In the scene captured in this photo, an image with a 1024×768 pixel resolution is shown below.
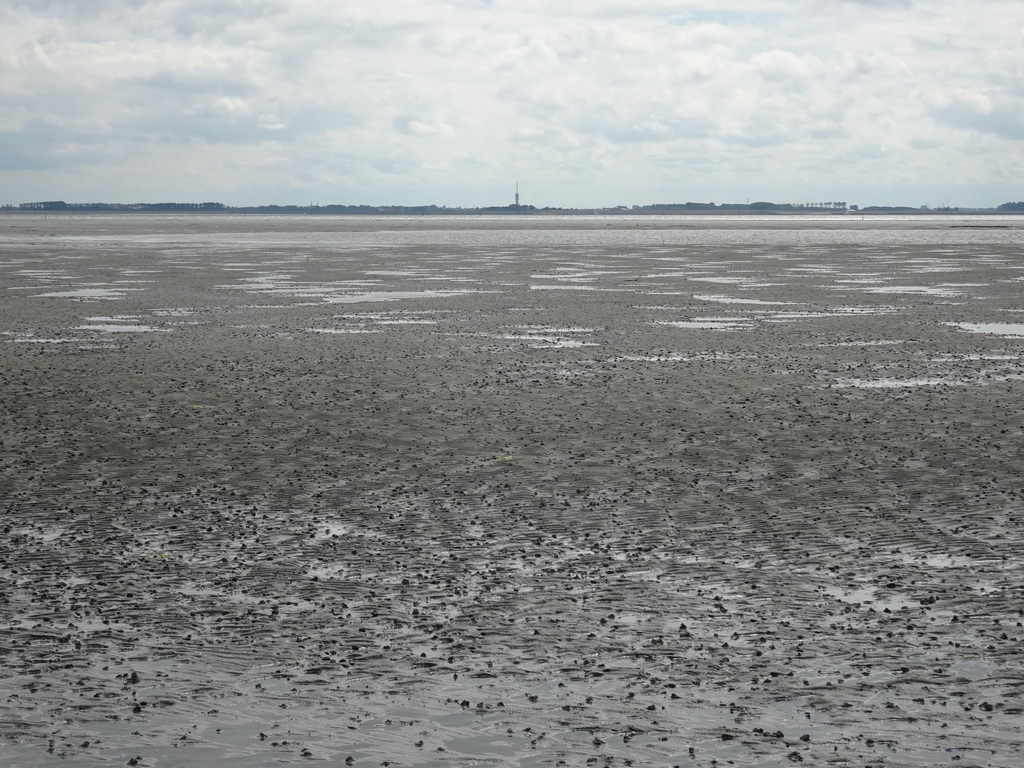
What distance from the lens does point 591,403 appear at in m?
17.5

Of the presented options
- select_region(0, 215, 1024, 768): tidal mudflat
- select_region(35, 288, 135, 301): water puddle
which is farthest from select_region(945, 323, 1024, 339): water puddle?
select_region(35, 288, 135, 301): water puddle

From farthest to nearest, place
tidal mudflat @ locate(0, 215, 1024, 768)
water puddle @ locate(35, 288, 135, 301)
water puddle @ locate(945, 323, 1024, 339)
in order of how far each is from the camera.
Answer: water puddle @ locate(35, 288, 135, 301), water puddle @ locate(945, 323, 1024, 339), tidal mudflat @ locate(0, 215, 1024, 768)

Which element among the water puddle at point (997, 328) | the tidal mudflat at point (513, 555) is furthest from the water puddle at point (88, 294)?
the water puddle at point (997, 328)

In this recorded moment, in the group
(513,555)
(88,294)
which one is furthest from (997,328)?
(88,294)

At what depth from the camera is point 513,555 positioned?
9898 mm

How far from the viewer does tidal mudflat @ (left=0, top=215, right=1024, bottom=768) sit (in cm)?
662

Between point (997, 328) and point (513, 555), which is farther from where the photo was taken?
point (997, 328)

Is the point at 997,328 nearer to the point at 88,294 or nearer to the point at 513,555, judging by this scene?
the point at 513,555

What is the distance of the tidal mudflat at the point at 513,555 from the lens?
6.62m

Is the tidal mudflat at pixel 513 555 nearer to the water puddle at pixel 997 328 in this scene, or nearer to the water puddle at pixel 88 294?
the water puddle at pixel 997 328

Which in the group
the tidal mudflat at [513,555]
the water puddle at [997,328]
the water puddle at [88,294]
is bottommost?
the tidal mudflat at [513,555]

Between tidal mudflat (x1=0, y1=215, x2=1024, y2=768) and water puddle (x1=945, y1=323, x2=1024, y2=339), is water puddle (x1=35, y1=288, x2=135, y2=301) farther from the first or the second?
water puddle (x1=945, y1=323, x2=1024, y2=339)

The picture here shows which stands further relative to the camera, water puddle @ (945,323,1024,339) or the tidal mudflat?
water puddle @ (945,323,1024,339)

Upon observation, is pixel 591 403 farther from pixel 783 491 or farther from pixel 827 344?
pixel 827 344
